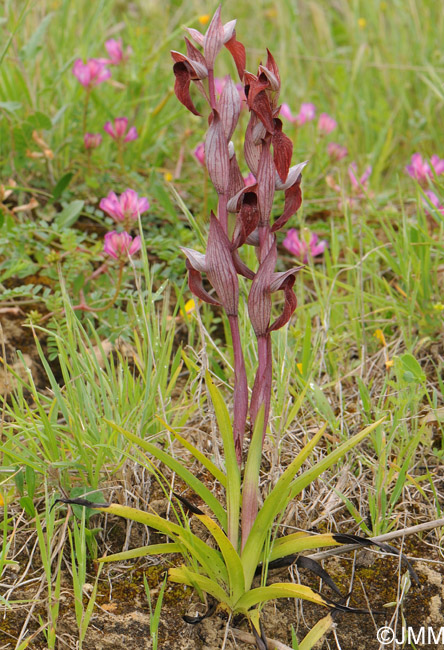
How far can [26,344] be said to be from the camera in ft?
6.74

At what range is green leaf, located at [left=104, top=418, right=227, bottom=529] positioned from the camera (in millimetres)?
1229

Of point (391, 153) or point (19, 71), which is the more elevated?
point (19, 71)

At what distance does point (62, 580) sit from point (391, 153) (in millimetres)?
2618

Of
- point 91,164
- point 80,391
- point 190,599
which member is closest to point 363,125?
point 91,164

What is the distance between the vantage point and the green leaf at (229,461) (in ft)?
4.07

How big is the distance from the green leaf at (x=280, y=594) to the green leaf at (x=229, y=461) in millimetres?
103

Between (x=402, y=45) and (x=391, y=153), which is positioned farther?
(x=402, y=45)

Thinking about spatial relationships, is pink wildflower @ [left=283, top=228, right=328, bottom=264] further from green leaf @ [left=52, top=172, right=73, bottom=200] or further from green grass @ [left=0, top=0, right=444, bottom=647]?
green leaf @ [left=52, top=172, right=73, bottom=200]

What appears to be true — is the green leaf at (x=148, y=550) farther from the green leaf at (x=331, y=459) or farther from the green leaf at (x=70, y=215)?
the green leaf at (x=70, y=215)

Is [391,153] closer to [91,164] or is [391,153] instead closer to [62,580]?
[91,164]

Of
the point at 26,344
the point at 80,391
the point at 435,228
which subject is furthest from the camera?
the point at 435,228

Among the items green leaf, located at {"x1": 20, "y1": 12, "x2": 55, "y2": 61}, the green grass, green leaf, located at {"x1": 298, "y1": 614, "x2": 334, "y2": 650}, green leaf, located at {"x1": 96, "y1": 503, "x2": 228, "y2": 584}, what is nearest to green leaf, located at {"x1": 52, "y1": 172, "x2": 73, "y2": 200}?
the green grass

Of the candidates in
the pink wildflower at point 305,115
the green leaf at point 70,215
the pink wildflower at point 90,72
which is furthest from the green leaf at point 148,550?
the pink wildflower at point 305,115

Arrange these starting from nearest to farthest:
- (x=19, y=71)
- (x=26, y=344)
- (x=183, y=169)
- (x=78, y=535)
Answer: (x=78, y=535)
(x=26, y=344)
(x=19, y=71)
(x=183, y=169)
